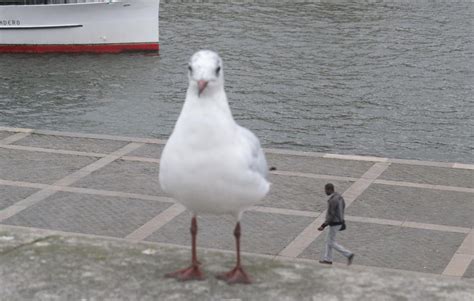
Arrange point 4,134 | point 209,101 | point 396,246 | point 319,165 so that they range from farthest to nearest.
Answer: point 4,134, point 319,165, point 396,246, point 209,101

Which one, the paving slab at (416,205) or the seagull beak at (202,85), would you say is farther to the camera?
the paving slab at (416,205)

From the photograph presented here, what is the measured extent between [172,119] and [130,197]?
29.4 ft

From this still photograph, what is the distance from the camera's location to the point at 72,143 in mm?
18891

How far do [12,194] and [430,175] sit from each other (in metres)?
7.48

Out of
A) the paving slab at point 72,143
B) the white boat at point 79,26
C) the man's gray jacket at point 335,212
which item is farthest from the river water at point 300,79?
the man's gray jacket at point 335,212

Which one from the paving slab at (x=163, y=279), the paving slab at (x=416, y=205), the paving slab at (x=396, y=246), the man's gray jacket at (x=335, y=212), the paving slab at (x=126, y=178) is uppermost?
the paving slab at (x=163, y=279)

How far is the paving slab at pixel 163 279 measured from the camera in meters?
5.64

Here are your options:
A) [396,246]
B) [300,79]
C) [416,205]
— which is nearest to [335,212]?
[396,246]

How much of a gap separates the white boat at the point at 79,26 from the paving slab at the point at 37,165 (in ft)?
57.1

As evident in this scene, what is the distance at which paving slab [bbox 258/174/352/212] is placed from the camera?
573 inches

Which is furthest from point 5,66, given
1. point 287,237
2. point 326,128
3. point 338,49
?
point 287,237

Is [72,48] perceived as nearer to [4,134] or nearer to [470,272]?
[4,134]

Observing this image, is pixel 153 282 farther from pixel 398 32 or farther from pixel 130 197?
pixel 398 32

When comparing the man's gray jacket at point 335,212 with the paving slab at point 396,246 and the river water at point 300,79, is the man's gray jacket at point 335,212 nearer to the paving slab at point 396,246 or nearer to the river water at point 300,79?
the paving slab at point 396,246
